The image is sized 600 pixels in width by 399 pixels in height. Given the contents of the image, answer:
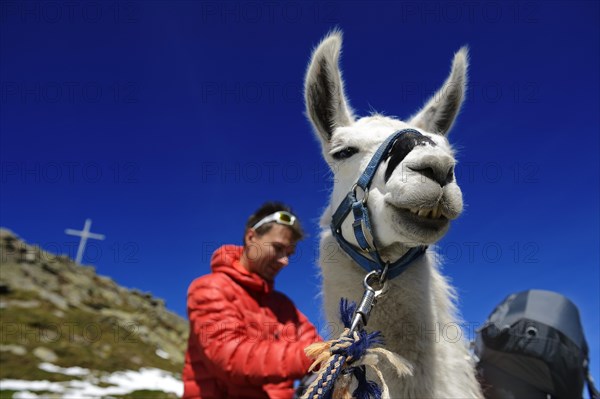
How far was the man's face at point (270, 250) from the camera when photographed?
4234mm

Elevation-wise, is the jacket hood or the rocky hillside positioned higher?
the rocky hillside

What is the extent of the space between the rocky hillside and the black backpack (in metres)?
18.8

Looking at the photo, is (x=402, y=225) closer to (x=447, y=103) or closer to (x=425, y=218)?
(x=425, y=218)

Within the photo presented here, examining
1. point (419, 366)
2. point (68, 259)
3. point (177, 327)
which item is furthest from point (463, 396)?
point (68, 259)

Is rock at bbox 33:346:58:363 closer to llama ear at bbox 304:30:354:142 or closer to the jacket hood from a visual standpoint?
the jacket hood

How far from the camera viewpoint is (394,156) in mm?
2182

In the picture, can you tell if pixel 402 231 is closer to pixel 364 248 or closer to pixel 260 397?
pixel 364 248

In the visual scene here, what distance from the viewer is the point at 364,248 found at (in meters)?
2.22

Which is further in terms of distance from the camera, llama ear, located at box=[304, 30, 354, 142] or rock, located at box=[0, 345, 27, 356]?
rock, located at box=[0, 345, 27, 356]

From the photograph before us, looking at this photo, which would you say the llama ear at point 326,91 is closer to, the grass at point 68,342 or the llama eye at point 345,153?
the llama eye at point 345,153

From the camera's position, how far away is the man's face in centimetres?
423

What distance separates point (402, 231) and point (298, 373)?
1.42 metres

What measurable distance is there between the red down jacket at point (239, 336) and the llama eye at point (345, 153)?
1.33 metres

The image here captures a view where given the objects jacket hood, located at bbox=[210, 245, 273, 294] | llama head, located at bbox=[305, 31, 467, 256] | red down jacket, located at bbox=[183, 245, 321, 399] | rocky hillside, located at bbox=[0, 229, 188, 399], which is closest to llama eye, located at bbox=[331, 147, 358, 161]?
llama head, located at bbox=[305, 31, 467, 256]
